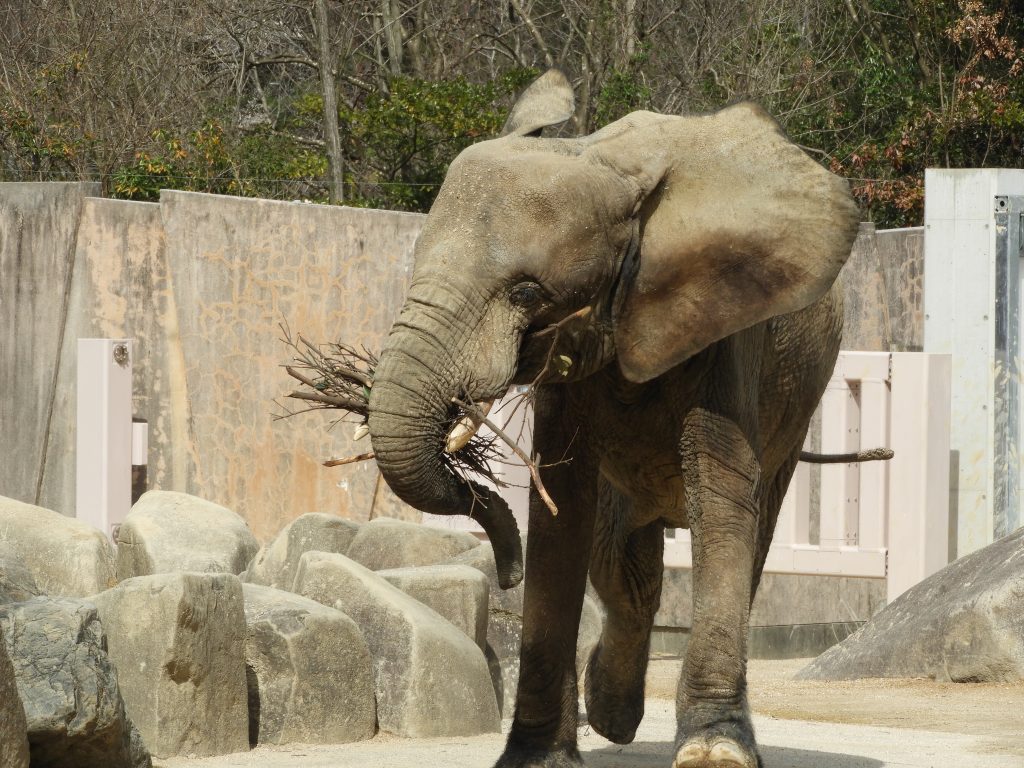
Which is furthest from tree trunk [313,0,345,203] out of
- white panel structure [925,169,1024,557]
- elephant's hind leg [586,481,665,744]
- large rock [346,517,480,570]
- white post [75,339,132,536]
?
elephant's hind leg [586,481,665,744]

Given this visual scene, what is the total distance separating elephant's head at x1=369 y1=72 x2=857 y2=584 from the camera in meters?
4.63

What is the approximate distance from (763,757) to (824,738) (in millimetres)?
758

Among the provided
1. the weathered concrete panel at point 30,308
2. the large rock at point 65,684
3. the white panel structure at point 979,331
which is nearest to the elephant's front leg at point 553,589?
the large rock at point 65,684

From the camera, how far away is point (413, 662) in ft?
21.6

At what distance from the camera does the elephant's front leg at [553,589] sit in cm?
548

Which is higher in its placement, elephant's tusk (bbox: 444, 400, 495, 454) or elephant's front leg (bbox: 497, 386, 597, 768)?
elephant's tusk (bbox: 444, 400, 495, 454)

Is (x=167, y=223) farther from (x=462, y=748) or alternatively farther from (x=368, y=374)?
(x=368, y=374)

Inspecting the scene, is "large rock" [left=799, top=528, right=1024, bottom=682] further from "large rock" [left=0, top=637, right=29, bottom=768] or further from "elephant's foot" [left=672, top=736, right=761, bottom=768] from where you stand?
"large rock" [left=0, top=637, right=29, bottom=768]

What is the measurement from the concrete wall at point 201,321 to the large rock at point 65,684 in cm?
687

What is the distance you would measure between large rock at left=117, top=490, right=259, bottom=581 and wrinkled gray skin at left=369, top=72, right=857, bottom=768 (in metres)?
2.92

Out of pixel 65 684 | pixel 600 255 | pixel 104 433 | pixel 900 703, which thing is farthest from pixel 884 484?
pixel 65 684

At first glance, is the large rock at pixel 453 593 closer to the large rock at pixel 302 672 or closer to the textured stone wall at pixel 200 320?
the large rock at pixel 302 672

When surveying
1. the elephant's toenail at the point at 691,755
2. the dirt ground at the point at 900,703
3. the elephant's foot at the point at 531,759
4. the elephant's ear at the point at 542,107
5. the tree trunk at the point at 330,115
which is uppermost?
the tree trunk at the point at 330,115

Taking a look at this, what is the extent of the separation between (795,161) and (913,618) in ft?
14.8
